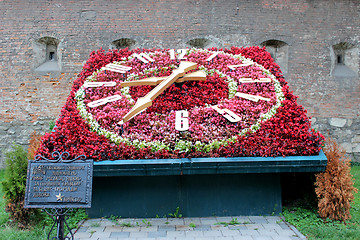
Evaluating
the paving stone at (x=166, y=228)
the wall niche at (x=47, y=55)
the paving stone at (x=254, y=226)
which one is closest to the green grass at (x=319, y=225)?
the paving stone at (x=254, y=226)

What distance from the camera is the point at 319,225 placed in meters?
3.69

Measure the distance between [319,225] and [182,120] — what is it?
2.17 meters

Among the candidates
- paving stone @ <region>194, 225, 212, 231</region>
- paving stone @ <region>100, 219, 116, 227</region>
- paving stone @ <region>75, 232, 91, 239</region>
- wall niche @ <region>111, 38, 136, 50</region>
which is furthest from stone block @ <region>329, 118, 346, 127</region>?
paving stone @ <region>75, 232, 91, 239</region>

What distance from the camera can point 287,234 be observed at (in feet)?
11.5

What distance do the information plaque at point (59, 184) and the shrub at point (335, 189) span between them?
2.75 metres

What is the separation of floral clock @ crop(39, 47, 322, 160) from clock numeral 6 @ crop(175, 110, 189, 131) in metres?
0.01

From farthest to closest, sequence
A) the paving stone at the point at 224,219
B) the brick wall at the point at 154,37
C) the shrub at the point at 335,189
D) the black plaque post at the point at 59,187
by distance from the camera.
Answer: the brick wall at the point at 154,37
the paving stone at the point at 224,219
the shrub at the point at 335,189
the black plaque post at the point at 59,187

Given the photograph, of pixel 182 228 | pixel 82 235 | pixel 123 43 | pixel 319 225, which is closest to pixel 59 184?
pixel 82 235

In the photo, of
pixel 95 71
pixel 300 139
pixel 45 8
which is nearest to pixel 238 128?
pixel 300 139

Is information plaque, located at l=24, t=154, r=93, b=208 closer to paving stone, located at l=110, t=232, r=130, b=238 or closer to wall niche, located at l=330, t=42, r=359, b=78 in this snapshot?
paving stone, located at l=110, t=232, r=130, b=238

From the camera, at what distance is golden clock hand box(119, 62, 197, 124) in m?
4.18

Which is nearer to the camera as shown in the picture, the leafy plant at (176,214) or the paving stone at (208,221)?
the paving stone at (208,221)

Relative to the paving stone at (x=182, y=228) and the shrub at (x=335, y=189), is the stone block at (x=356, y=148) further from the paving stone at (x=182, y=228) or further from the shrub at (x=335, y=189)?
the paving stone at (x=182, y=228)

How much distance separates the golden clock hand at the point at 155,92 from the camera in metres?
4.18
